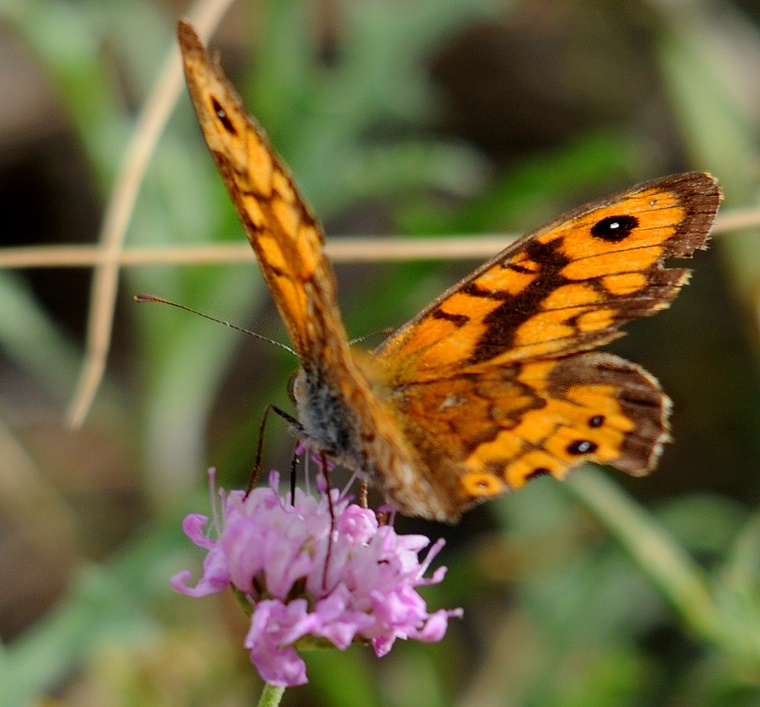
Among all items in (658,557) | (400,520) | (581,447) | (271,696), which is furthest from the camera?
(400,520)

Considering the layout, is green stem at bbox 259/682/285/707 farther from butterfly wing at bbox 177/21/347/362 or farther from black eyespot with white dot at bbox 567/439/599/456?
black eyespot with white dot at bbox 567/439/599/456

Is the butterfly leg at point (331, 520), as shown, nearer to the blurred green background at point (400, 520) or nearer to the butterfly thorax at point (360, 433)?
the butterfly thorax at point (360, 433)

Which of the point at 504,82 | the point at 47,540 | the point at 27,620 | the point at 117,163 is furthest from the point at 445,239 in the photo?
the point at 504,82

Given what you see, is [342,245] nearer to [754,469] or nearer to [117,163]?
[117,163]

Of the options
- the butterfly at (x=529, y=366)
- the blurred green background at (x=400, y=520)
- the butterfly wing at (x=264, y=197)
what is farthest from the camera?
Result: the blurred green background at (x=400, y=520)

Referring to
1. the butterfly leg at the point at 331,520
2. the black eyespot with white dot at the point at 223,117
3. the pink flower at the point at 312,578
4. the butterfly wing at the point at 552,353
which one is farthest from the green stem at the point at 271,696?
the black eyespot with white dot at the point at 223,117

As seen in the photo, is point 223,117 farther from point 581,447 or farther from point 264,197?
point 581,447

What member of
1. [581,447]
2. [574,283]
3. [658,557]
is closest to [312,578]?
[581,447]

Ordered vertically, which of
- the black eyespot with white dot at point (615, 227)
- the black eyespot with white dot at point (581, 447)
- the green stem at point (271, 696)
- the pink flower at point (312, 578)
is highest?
the black eyespot with white dot at point (615, 227)
